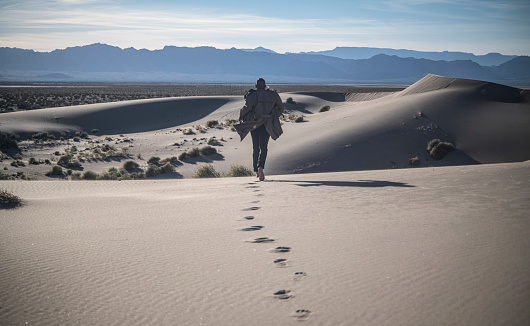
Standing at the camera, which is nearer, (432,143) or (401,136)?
(432,143)

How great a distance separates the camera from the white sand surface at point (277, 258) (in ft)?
10.3

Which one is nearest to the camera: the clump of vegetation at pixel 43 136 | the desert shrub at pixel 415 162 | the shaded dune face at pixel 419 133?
the desert shrub at pixel 415 162

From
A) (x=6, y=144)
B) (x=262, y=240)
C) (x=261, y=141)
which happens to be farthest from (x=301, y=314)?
(x=6, y=144)

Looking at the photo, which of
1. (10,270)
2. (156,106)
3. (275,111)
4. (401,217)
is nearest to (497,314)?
(401,217)

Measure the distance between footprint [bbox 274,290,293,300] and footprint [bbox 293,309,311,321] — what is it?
0.76ft

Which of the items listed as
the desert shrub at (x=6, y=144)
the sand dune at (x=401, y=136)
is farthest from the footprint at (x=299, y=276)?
the desert shrub at (x=6, y=144)

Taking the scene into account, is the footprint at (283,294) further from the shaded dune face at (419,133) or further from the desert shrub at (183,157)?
the desert shrub at (183,157)

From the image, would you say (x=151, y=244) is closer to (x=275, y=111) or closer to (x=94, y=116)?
(x=275, y=111)

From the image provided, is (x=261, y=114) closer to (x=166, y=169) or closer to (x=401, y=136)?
(x=166, y=169)

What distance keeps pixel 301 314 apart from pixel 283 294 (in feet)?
1.18

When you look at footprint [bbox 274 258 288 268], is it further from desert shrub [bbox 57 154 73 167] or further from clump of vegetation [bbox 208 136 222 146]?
clump of vegetation [bbox 208 136 222 146]

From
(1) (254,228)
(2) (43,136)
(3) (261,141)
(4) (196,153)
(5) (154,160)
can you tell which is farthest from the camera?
(2) (43,136)

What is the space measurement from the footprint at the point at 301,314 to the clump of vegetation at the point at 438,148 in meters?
16.0

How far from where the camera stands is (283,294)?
136 inches
